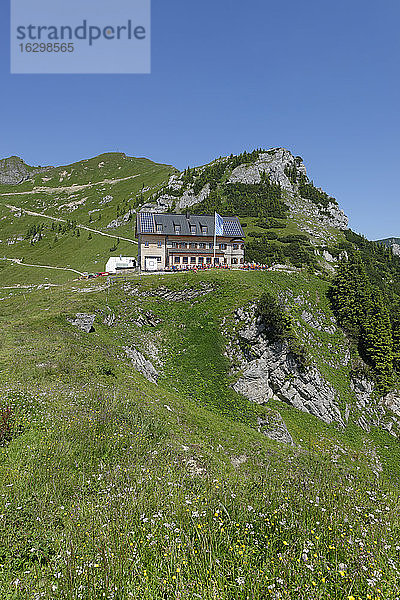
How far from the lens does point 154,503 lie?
8742 millimetres

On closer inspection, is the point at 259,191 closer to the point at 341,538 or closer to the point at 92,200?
the point at 92,200

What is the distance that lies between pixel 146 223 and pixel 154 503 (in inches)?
2202

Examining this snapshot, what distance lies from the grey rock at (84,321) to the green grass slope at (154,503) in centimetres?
533

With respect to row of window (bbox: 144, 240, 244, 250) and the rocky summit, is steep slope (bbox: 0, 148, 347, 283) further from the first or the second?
Result: the rocky summit

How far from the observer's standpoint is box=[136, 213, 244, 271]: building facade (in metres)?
59.4

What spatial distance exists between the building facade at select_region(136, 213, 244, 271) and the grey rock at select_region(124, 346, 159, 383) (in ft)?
105

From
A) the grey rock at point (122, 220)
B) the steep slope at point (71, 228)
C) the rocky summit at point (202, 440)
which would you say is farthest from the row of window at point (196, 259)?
the grey rock at point (122, 220)

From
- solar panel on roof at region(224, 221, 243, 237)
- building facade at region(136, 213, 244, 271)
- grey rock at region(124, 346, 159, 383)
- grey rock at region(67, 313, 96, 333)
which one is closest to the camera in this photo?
grey rock at region(124, 346, 159, 383)

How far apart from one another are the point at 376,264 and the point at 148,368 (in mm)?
84421

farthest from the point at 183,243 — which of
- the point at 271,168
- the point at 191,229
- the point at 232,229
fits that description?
the point at 271,168

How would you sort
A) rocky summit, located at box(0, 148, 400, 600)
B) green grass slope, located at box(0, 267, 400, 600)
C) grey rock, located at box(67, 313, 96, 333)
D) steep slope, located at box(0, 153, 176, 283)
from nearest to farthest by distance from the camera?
green grass slope, located at box(0, 267, 400, 600) < rocky summit, located at box(0, 148, 400, 600) < grey rock, located at box(67, 313, 96, 333) < steep slope, located at box(0, 153, 176, 283)

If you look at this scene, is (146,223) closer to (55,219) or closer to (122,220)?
(122,220)

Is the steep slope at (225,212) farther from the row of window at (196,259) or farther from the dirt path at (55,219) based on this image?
the row of window at (196,259)

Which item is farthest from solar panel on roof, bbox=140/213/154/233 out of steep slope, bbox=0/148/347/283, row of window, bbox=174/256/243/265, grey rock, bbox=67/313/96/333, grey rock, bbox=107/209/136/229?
grey rock, bbox=107/209/136/229
